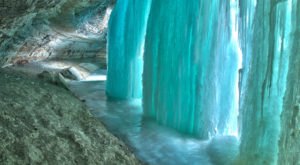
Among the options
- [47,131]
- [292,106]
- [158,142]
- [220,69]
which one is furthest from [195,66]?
[47,131]

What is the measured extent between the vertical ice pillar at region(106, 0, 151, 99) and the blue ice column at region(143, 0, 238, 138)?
6.11ft

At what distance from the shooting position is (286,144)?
4840mm

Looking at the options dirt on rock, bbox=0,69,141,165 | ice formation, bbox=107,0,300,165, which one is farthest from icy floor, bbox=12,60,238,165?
dirt on rock, bbox=0,69,141,165

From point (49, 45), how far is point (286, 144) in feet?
44.6

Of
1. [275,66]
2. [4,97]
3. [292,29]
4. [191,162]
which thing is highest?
[292,29]

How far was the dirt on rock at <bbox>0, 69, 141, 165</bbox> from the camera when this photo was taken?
15.6ft

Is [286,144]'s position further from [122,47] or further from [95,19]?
[95,19]

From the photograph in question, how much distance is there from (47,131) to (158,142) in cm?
290

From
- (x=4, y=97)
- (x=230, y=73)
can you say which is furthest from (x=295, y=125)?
(x=4, y=97)

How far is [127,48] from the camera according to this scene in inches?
444

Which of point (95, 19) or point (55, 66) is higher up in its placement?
point (95, 19)

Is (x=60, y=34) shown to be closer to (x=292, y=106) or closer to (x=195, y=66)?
(x=195, y=66)

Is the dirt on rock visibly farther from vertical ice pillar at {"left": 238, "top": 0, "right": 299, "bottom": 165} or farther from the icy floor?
vertical ice pillar at {"left": 238, "top": 0, "right": 299, "bottom": 165}

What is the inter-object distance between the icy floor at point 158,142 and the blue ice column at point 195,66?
1.12ft
